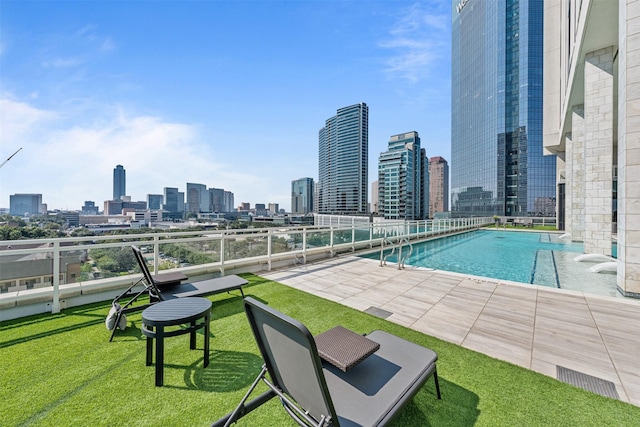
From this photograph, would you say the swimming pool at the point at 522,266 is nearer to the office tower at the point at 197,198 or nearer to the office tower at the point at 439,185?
the office tower at the point at 197,198

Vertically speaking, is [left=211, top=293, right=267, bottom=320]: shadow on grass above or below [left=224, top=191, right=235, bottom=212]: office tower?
below

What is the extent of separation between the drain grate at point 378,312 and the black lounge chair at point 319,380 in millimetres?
1819

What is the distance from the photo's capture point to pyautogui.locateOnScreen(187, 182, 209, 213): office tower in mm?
52969

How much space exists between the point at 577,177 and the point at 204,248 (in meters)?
18.7

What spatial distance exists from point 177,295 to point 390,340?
9.97ft

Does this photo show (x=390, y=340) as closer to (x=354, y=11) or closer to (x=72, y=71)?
(x=354, y=11)

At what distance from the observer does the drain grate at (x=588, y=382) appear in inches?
91.1

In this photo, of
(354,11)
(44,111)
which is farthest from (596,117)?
(44,111)

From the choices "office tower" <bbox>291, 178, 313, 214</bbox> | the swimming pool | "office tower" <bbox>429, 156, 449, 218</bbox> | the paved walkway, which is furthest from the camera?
"office tower" <bbox>429, 156, 449, 218</bbox>

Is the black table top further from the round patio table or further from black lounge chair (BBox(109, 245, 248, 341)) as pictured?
black lounge chair (BBox(109, 245, 248, 341))

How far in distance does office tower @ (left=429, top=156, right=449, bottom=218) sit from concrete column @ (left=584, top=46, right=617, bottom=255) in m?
96.1

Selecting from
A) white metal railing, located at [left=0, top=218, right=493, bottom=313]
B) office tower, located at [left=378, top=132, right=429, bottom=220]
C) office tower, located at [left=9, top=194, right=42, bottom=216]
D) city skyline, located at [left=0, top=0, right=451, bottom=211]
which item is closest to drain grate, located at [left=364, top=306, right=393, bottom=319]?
white metal railing, located at [left=0, top=218, right=493, bottom=313]

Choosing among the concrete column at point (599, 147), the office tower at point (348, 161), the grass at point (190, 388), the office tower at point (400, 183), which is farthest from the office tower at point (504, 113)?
the grass at point (190, 388)

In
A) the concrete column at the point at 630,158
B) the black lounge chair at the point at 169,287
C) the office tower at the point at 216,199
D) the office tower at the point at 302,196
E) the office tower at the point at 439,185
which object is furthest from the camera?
the office tower at the point at 439,185
